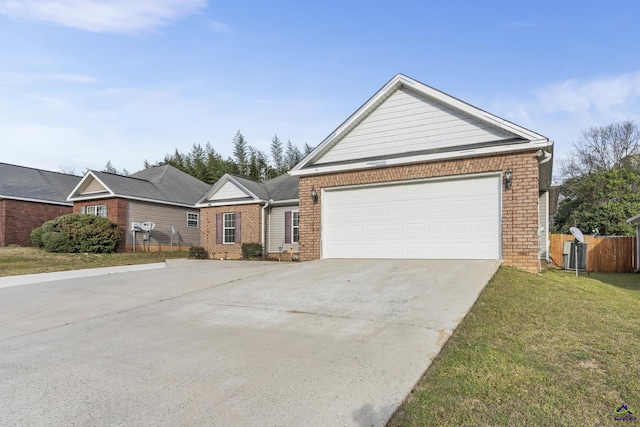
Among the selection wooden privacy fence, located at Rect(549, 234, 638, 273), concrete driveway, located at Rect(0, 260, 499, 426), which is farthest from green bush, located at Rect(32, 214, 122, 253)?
wooden privacy fence, located at Rect(549, 234, 638, 273)

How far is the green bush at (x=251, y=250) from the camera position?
56.5 ft

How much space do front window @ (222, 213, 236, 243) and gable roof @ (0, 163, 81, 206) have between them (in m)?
12.5

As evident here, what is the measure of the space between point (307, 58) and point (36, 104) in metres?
9.70

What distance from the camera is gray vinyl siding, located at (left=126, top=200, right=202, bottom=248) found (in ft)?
69.2

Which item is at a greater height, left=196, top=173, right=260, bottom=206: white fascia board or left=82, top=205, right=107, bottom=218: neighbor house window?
left=196, top=173, right=260, bottom=206: white fascia board

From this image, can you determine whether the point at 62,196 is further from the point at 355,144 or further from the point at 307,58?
the point at 355,144

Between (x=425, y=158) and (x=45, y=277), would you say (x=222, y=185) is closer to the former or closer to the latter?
(x=45, y=277)

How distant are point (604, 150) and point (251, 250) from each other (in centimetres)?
3288

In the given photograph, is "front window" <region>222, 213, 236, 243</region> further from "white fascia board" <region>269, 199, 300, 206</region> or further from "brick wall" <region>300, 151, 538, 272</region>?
"brick wall" <region>300, 151, 538, 272</region>

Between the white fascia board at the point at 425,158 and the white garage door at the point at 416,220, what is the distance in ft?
2.07

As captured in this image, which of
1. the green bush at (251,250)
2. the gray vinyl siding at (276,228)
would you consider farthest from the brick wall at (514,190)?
the green bush at (251,250)

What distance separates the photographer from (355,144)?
1179cm

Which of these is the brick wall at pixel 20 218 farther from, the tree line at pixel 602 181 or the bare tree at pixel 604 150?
the bare tree at pixel 604 150

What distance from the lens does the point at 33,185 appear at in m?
23.8
